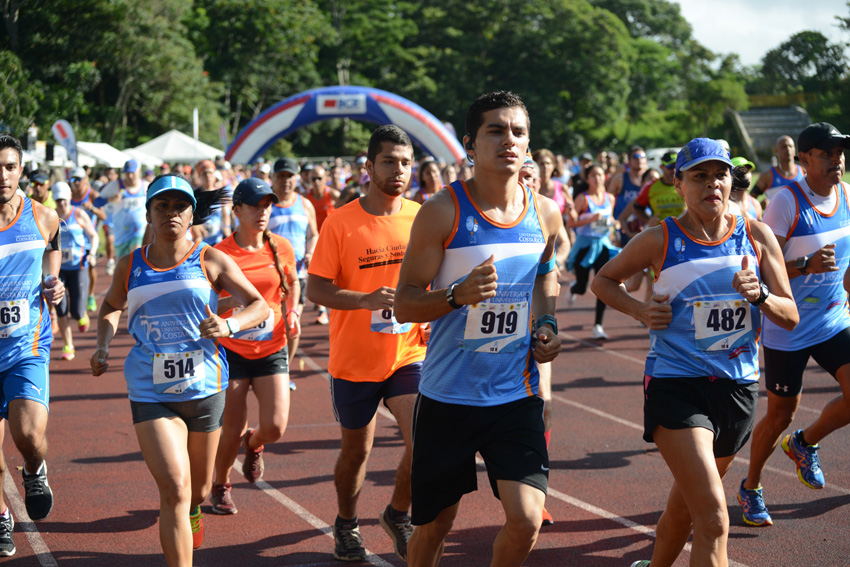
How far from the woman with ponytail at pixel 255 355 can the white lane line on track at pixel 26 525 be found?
106cm

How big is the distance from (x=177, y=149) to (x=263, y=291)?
33.1 meters

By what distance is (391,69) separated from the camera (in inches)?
2448

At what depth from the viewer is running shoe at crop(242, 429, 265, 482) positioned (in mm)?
6051

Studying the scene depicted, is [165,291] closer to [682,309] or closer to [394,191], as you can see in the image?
[394,191]

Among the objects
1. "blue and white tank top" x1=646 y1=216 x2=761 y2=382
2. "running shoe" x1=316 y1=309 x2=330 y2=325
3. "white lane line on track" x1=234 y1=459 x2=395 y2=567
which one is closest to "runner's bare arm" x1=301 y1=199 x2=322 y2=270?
"running shoe" x1=316 y1=309 x2=330 y2=325

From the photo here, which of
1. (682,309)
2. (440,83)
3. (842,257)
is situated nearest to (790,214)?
(842,257)

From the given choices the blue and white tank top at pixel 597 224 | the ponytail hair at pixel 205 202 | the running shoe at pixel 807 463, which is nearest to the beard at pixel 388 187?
the ponytail hair at pixel 205 202

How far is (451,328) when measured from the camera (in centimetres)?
362

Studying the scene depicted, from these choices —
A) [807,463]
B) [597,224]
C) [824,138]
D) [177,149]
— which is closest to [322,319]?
[597,224]

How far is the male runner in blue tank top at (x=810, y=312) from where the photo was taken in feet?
17.8

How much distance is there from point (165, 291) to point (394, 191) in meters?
1.40

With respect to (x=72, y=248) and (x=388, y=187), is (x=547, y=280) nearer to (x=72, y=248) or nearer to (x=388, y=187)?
(x=388, y=187)

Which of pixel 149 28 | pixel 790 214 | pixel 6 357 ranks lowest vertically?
pixel 6 357

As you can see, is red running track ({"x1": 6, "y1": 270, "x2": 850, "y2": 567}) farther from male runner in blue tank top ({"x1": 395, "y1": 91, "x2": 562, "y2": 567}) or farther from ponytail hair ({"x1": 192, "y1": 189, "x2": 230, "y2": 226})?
ponytail hair ({"x1": 192, "y1": 189, "x2": 230, "y2": 226})
